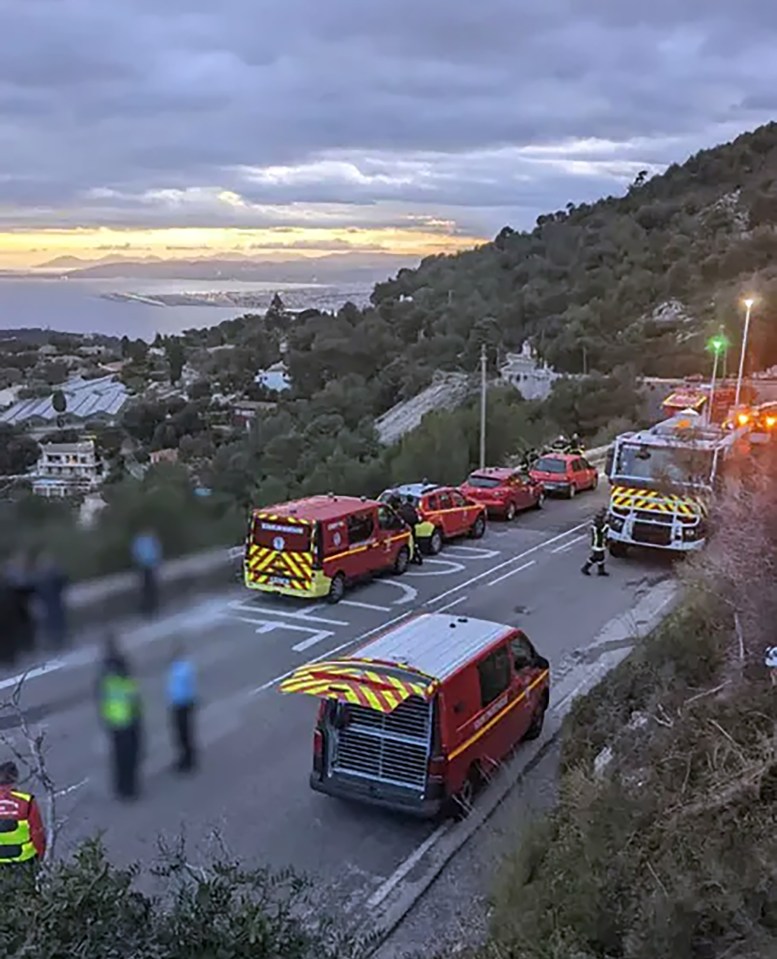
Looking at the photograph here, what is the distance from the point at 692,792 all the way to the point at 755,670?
255cm

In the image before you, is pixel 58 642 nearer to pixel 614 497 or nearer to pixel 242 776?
pixel 242 776

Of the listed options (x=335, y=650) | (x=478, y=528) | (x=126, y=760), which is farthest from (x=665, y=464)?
(x=126, y=760)

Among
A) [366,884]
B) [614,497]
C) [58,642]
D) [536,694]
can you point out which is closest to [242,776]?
[366,884]

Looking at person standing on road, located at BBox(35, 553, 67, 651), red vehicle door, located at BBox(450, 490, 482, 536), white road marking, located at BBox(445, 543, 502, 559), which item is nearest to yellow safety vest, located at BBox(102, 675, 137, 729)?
person standing on road, located at BBox(35, 553, 67, 651)

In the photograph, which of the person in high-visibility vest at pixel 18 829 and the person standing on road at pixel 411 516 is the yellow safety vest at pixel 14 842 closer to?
the person in high-visibility vest at pixel 18 829

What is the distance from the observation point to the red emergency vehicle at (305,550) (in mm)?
16578

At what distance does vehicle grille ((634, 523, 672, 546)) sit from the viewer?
19.6 metres

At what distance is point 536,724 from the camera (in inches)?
456

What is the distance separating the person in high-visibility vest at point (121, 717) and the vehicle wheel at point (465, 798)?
3.13 metres

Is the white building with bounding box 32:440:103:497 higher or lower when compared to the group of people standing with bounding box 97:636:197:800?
higher

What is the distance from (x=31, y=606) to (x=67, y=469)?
613 cm

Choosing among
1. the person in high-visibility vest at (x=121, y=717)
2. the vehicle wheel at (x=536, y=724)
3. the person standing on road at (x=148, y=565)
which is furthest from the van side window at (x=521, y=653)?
the person standing on road at (x=148, y=565)

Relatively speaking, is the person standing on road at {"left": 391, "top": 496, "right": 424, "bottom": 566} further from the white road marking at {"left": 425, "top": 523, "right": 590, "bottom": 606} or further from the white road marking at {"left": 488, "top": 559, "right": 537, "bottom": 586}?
the white road marking at {"left": 488, "top": 559, "right": 537, "bottom": 586}

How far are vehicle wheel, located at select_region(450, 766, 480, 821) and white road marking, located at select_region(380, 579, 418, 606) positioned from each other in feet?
24.2
